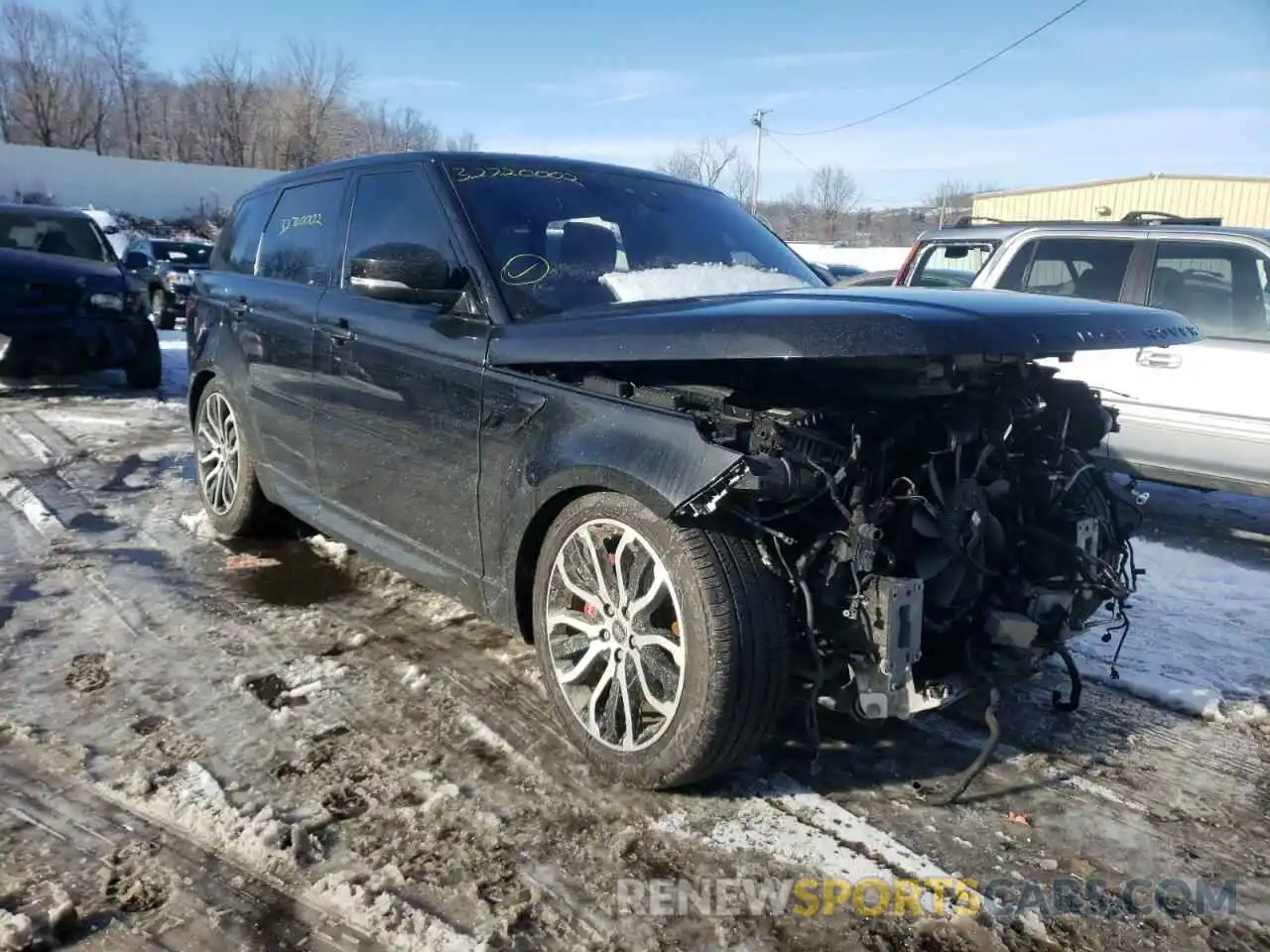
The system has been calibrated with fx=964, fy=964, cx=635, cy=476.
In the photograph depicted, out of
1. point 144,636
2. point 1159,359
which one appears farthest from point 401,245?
point 1159,359

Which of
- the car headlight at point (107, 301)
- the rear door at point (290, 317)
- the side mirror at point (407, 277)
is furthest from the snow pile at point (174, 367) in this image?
the side mirror at point (407, 277)

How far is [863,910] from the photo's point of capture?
2.32 m

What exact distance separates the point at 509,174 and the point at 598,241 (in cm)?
48

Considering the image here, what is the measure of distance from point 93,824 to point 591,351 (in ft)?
6.02

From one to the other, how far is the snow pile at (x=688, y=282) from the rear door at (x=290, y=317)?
148 centimetres

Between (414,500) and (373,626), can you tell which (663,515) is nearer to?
(414,500)

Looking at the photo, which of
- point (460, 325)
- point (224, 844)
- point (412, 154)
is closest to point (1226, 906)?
point (224, 844)

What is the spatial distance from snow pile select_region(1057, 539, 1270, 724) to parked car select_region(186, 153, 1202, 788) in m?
0.72

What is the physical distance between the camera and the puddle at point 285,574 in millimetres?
4305

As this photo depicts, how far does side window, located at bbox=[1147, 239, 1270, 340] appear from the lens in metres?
5.87

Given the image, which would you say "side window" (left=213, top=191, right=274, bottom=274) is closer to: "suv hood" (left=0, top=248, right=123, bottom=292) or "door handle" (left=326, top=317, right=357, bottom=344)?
"door handle" (left=326, top=317, right=357, bottom=344)

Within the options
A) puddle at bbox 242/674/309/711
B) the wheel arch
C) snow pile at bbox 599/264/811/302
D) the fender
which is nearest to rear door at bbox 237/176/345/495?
the wheel arch
